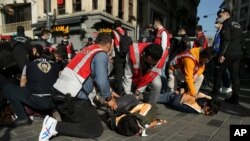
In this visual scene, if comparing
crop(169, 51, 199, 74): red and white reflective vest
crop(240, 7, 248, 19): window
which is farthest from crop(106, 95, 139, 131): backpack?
crop(240, 7, 248, 19): window

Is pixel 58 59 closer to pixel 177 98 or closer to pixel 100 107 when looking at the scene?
pixel 100 107

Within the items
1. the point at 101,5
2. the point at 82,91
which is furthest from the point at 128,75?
the point at 101,5

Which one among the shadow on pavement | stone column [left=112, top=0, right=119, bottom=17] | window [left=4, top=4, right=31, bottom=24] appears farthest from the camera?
window [left=4, top=4, right=31, bottom=24]

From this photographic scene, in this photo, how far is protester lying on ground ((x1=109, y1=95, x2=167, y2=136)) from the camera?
3.78 meters

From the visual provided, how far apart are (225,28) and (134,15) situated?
2055cm

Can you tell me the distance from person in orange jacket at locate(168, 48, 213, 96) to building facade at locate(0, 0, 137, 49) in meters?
12.4

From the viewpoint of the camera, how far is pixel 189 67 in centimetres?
520

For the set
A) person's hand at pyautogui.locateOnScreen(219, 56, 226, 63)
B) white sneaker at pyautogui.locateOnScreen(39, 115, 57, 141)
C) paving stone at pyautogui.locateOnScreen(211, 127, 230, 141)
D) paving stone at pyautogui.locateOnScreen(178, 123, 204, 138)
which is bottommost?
paving stone at pyautogui.locateOnScreen(211, 127, 230, 141)

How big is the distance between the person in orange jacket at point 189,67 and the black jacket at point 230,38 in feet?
1.06

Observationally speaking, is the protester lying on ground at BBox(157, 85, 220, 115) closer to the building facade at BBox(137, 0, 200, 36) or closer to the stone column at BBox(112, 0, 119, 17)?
the stone column at BBox(112, 0, 119, 17)

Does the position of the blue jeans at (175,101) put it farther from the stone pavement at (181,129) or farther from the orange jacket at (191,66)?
the orange jacket at (191,66)

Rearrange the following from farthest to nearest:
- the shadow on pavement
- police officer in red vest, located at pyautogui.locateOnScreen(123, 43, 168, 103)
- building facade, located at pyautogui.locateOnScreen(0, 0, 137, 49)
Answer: building facade, located at pyautogui.locateOnScreen(0, 0, 137, 49) → police officer in red vest, located at pyautogui.locateOnScreen(123, 43, 168, 103) → the shadow on pavement

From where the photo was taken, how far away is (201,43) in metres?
7.95

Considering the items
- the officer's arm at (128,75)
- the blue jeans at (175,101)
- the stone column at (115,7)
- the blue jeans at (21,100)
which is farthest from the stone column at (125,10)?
the blue jeans at (21,100)
